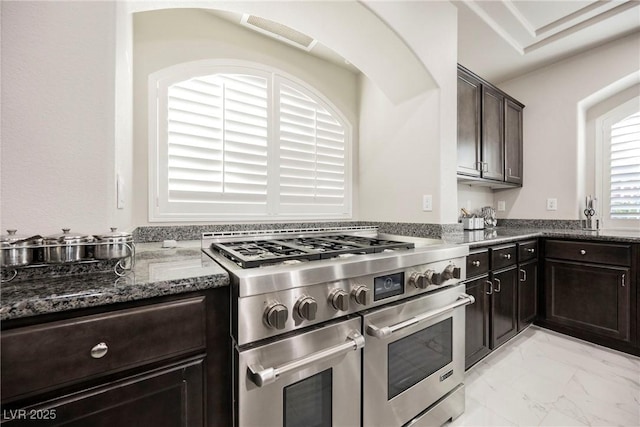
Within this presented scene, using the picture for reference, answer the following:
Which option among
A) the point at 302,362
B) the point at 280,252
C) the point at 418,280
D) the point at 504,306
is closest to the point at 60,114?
the point at 280,252

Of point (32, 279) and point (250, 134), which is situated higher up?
point (250, 134)

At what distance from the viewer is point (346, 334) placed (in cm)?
102

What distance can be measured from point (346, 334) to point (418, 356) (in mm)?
522

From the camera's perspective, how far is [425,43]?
6.11 feet

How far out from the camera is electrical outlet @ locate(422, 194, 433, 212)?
1973 millimetres

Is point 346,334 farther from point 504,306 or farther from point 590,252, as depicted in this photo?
point 590,252

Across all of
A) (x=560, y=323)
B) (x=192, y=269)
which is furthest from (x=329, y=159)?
(x=560, y=323)

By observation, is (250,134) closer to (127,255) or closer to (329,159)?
(329,159)

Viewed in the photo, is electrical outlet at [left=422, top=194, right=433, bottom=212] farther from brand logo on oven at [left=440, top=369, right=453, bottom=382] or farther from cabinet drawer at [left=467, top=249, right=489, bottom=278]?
brand logo on oven at [left=440, top=369, right=453, bottom=382]

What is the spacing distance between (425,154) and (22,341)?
211 cm

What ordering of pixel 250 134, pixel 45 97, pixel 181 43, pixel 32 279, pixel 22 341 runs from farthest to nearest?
1. pixel 250 134
2. pixel 181 43
3. pixel 45 97
4. pixel 32 279
5. pixel 22 341

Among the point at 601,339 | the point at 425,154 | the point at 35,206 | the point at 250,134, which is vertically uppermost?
the point at 250,134

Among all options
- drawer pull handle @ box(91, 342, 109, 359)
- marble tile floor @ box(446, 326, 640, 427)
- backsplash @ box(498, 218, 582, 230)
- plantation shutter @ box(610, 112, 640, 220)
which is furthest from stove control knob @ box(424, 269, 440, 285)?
plantation shutter @ box(610, 112, 640, 220)

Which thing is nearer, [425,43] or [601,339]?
[425,43]
